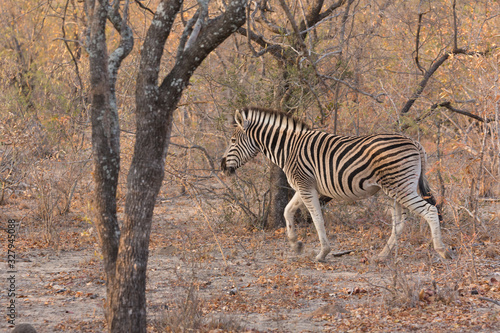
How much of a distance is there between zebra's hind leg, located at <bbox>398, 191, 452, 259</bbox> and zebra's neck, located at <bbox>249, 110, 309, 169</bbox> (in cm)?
202

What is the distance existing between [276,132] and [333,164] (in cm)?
118

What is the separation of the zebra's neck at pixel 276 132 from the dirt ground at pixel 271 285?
1464mm

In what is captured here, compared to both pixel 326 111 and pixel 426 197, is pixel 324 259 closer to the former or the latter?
pixel 426 197

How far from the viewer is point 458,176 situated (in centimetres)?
946

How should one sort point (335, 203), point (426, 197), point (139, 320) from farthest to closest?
1. point (335, 203)
2. point (426, 197)
3. point (139, 320)

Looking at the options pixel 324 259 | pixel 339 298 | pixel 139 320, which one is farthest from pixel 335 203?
pixel 139 320

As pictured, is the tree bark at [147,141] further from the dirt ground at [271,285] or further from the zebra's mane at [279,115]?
the zebra's mane at [279,115]

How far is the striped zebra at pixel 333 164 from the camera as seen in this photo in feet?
23.8

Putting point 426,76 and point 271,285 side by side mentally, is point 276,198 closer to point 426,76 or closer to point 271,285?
point 271,285

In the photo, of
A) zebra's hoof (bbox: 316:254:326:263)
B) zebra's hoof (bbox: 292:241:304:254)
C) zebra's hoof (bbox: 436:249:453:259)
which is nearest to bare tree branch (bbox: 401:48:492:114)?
zebra's hoof (bbox: 436:249:453:259)

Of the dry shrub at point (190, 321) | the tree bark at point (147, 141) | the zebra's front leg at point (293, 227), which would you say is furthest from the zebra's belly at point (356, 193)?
the tree bark at point (147, 141)

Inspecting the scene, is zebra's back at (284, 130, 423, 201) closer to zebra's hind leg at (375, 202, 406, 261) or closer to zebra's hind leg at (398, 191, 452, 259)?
zebra's hind leg at (398, 191, 452, 259)

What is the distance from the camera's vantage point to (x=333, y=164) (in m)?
7.86

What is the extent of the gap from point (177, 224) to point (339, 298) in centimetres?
506
